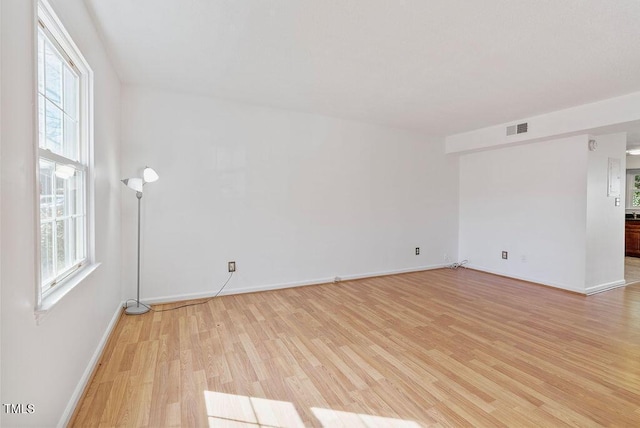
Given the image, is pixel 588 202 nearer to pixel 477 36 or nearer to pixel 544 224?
pixel 544 224

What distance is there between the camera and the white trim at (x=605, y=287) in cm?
405

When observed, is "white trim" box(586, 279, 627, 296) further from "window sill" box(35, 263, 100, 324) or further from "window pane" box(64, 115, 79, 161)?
"window pane" box(64, 115, 79, 161)

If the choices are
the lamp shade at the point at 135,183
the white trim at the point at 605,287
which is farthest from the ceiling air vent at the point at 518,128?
the lamp shade at the point at 135,183

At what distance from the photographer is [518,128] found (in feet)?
14.2

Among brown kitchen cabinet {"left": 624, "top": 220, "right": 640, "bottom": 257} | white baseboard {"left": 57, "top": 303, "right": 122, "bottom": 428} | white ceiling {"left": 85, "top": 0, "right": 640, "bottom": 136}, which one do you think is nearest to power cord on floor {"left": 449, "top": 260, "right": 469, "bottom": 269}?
white ceiling {"left": 85, "top": 0, "right": 640, "bottom": 136}

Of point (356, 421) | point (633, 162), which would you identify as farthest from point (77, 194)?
point (633, 162)

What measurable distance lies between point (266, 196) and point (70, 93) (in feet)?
7.59

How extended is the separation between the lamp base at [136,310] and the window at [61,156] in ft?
3.93

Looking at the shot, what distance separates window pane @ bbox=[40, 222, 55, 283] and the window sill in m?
0.08

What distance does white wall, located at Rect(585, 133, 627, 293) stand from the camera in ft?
13.4

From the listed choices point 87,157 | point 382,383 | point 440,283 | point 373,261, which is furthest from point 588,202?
point 87,157

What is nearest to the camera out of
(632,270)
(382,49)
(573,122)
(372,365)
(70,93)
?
(70,93)

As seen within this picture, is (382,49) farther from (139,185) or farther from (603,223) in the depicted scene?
(603,223)

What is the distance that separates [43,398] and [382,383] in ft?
5.89
